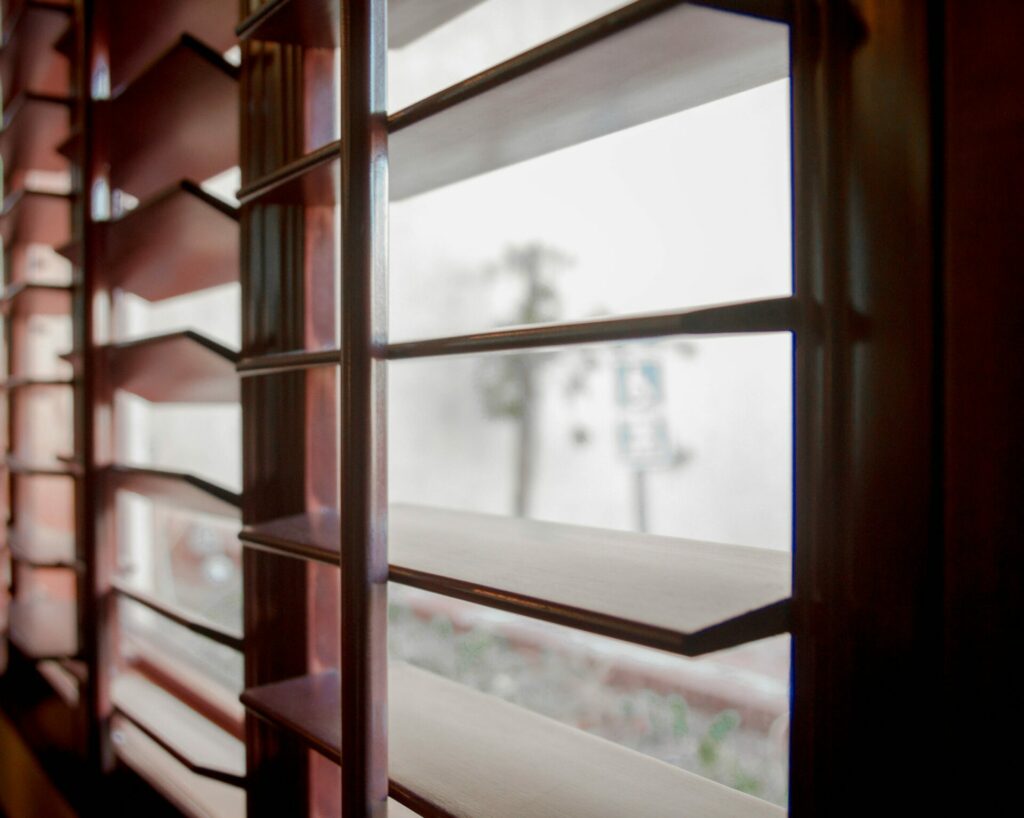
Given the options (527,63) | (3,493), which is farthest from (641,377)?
(527,63)

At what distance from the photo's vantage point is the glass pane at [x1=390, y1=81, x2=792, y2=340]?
3.76 metres

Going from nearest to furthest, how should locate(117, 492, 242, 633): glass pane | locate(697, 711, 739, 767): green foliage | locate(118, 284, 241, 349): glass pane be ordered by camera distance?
locate(117, 492, 242, 633): glass pane < locate(118, 284, 241, 349): glass pane < locate(697, 711, 739, 767): green foliage

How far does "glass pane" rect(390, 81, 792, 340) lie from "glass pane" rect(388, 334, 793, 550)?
35 centimetres

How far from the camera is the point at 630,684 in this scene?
440 centimetres

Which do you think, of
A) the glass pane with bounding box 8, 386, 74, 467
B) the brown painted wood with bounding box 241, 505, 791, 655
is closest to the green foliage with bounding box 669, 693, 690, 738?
the glass pane with bounding box 8, 386, 74, 467

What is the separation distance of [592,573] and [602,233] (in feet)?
13.1

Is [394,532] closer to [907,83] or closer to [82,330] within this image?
[907,83]

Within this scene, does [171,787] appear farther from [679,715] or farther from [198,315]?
[679,715]

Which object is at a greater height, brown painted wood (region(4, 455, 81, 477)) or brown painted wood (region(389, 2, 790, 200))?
brown painted wood (region(389, 2, 790, 200))

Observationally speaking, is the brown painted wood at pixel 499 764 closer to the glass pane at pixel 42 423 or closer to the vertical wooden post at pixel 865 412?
the vertical wooden post at pixel 865 412

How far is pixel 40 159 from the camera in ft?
6.13

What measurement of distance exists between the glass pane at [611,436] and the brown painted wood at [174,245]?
8.16ft

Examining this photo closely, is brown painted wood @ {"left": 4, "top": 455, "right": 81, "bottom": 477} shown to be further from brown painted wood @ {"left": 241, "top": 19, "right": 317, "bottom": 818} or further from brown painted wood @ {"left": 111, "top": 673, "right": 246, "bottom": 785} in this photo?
brown painted wood @ {"left": 241, "top": 19, "right": 317, "bottom": 818}

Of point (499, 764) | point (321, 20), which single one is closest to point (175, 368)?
point (321, 20)
